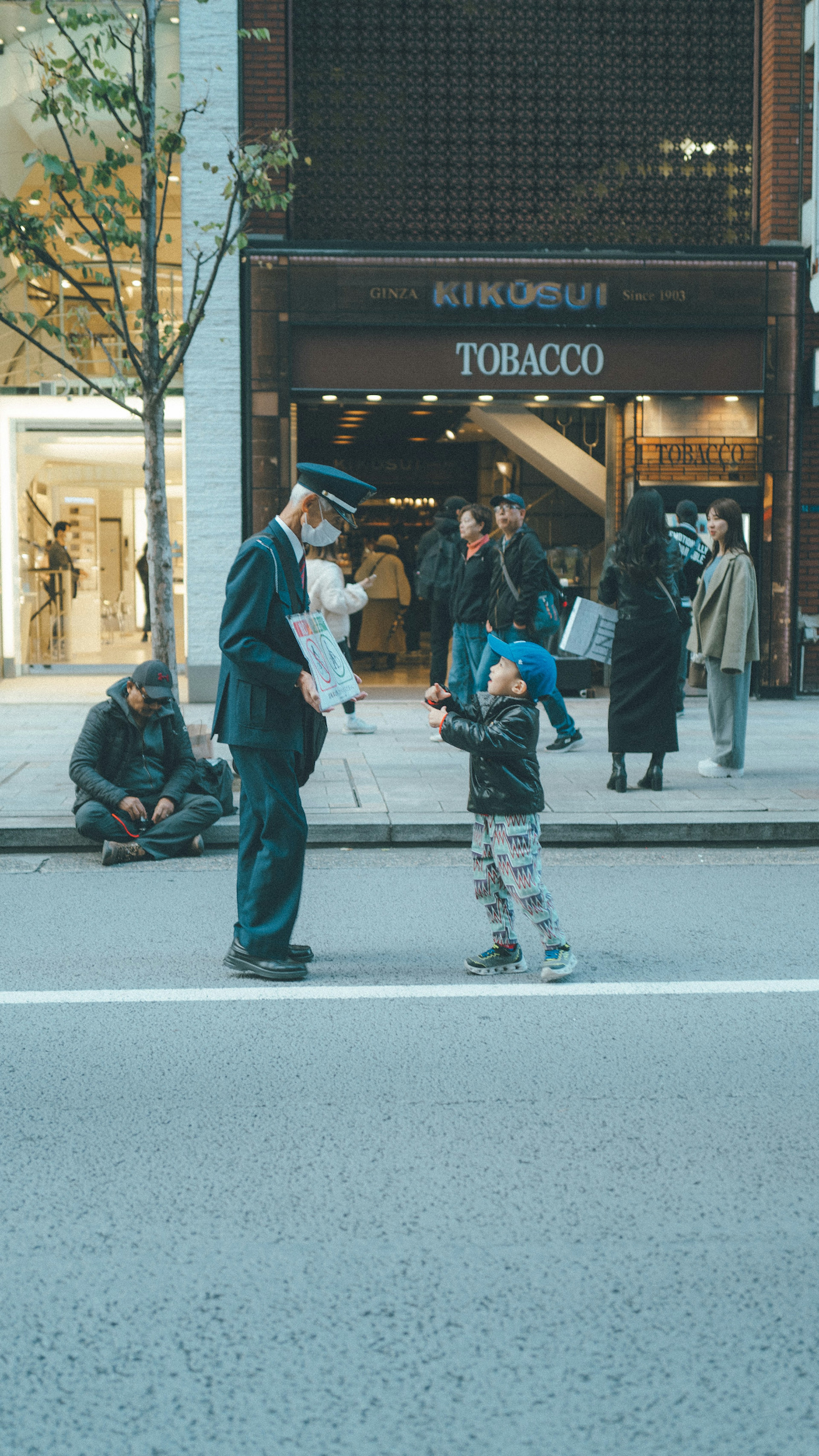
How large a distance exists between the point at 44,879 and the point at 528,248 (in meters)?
9.03

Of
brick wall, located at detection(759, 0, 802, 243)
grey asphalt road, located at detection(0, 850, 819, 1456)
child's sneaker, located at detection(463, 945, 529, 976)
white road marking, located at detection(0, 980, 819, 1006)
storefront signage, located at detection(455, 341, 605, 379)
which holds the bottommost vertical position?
grey asphalt road, located at detection(0, 850, 819, 1456)

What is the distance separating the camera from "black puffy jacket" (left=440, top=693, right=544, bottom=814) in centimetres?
504

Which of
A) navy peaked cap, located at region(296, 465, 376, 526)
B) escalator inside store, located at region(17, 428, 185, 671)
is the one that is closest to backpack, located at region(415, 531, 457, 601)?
escalator inside store, located at region(17, 428, 185, 671)

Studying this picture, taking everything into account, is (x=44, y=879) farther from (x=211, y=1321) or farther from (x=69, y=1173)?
(x=211, y=1321)

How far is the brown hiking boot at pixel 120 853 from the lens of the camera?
7.44 meters

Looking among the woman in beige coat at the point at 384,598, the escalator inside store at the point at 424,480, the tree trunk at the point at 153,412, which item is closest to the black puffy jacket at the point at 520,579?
the escalator inside store at the point at 424,480

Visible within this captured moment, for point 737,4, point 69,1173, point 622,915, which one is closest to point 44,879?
point 622,915

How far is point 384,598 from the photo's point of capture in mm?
17188

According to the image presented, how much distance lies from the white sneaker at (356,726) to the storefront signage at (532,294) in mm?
4349

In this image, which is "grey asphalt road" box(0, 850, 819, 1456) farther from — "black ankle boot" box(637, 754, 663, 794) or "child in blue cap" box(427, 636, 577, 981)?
"black ankle boot" box(637, 754, 663, 794)

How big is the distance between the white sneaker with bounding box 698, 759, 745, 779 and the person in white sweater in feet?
9.09

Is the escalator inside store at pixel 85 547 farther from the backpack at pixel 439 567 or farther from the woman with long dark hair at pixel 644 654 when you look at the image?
the woman with long dark hair at pixel 644 654

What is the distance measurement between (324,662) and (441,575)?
6396 mm

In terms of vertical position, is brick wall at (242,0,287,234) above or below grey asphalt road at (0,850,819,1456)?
above
